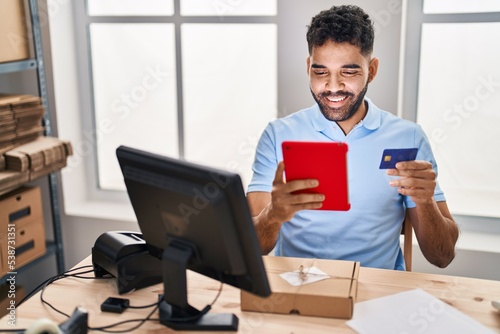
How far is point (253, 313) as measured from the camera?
1449mm

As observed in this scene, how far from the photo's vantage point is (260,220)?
1819mm

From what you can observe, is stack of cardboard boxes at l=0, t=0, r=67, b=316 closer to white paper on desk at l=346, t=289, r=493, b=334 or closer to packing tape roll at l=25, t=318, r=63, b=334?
packing tape roll at l=25, t=318, r=63, b=334

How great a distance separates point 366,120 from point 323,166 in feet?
1.78

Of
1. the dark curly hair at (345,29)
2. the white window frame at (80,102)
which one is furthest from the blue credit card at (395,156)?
the white window frame at (80,102)

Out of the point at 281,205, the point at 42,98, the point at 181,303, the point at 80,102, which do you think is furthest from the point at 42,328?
the point at 80,102

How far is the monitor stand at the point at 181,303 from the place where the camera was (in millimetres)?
1361

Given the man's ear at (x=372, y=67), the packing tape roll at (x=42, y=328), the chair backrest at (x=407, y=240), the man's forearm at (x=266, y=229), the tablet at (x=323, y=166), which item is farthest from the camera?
the man's ear at (x=372, y=67)

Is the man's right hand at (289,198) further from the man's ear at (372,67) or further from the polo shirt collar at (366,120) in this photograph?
the man's ear at (372,67)

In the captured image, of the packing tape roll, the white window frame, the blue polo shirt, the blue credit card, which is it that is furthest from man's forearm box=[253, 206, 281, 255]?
the white window frame

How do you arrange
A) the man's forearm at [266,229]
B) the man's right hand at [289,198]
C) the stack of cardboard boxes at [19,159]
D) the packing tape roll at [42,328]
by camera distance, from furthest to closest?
the stack of cardboard boxes at [19,159] → the man's forearm at [266,229] → the man's right hand at [289,198] → the packing tape roll at [42,328]

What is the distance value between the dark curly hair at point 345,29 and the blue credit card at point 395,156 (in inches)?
18.5

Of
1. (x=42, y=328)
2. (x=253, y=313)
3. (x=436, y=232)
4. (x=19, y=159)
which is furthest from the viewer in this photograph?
(x=19, y=159)

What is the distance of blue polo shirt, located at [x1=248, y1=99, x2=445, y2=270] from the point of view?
1934 millimetres

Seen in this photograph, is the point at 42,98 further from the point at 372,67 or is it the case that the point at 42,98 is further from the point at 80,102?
the point at 372,67
